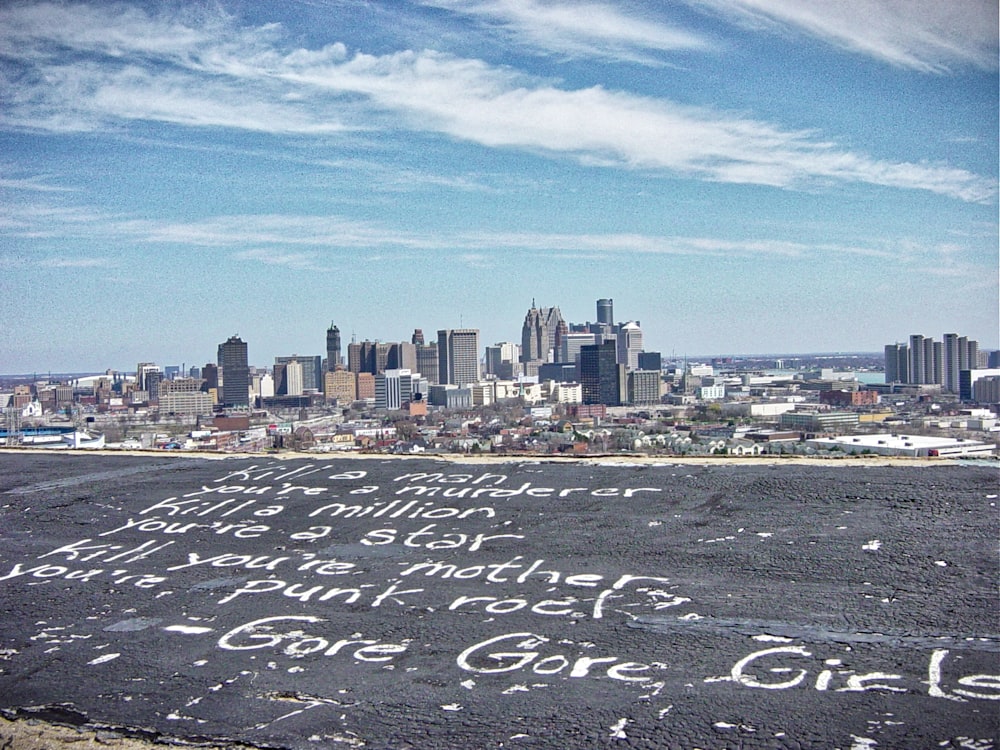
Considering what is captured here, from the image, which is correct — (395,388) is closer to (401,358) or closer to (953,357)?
(401,358)

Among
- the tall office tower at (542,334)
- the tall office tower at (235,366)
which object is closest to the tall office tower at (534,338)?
the tall office tower at (542,334)

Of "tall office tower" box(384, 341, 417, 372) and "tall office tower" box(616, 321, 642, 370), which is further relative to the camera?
"tall office tower" box(616, 321, 642, 370)

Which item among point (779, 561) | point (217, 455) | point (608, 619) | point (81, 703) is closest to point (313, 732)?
point (81, 703)

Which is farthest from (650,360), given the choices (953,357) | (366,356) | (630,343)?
(953,357)

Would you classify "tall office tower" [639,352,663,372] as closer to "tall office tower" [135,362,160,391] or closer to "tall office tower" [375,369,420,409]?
"tall office tower" [375,369,420,409]

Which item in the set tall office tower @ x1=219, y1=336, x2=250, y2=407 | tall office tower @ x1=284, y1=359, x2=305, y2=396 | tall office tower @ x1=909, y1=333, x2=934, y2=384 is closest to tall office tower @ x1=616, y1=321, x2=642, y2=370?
tall office tower @ x1=284, y1=359, x2=305, y2=396

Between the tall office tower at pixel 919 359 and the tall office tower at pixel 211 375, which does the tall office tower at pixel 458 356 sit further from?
the tall office tower at pixel 919 359

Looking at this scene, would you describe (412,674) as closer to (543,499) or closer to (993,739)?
(993,739)
